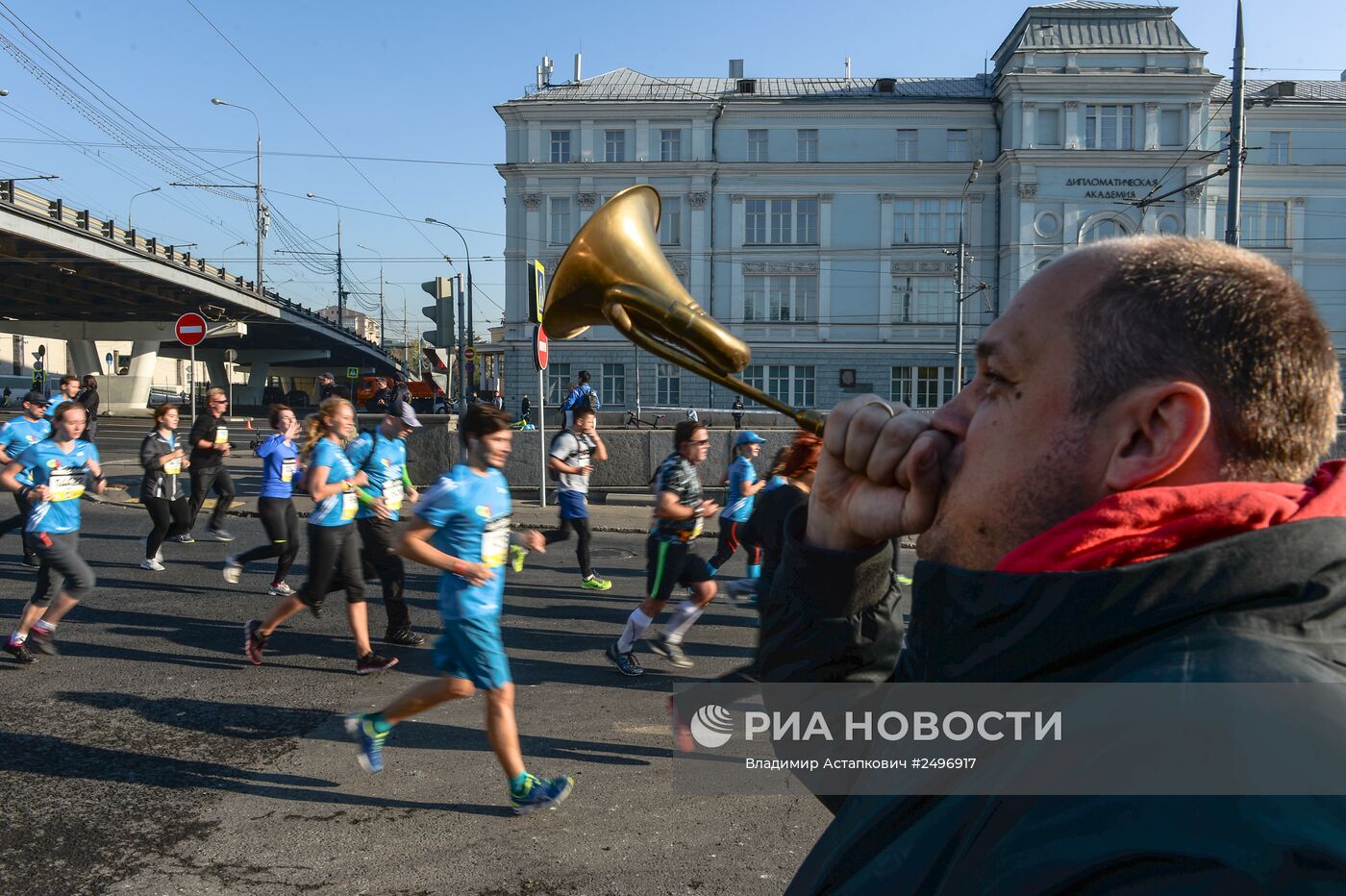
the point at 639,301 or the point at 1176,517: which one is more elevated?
the point at 639,301

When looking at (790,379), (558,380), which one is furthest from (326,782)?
(558,380)

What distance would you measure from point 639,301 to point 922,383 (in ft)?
140

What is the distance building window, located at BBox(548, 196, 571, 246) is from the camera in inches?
1672

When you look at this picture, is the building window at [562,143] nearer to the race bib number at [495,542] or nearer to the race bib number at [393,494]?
the race bib number at [393,494]

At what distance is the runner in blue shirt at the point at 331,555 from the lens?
6.70m

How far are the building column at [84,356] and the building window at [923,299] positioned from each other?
3816 cm

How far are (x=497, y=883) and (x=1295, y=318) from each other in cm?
343

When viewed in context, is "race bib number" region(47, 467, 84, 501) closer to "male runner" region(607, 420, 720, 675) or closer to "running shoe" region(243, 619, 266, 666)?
"running shoe" region(243, 619, 266, 666)

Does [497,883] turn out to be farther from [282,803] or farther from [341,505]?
[341,505]

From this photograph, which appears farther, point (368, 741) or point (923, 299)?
point (923, 299)

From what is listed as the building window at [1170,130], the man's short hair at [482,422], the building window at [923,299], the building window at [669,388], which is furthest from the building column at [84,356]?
the man's short hair at [482,422]

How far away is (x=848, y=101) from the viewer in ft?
140

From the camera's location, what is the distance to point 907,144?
142 ft

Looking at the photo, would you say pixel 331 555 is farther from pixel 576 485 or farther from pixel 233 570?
pixel 576 485
